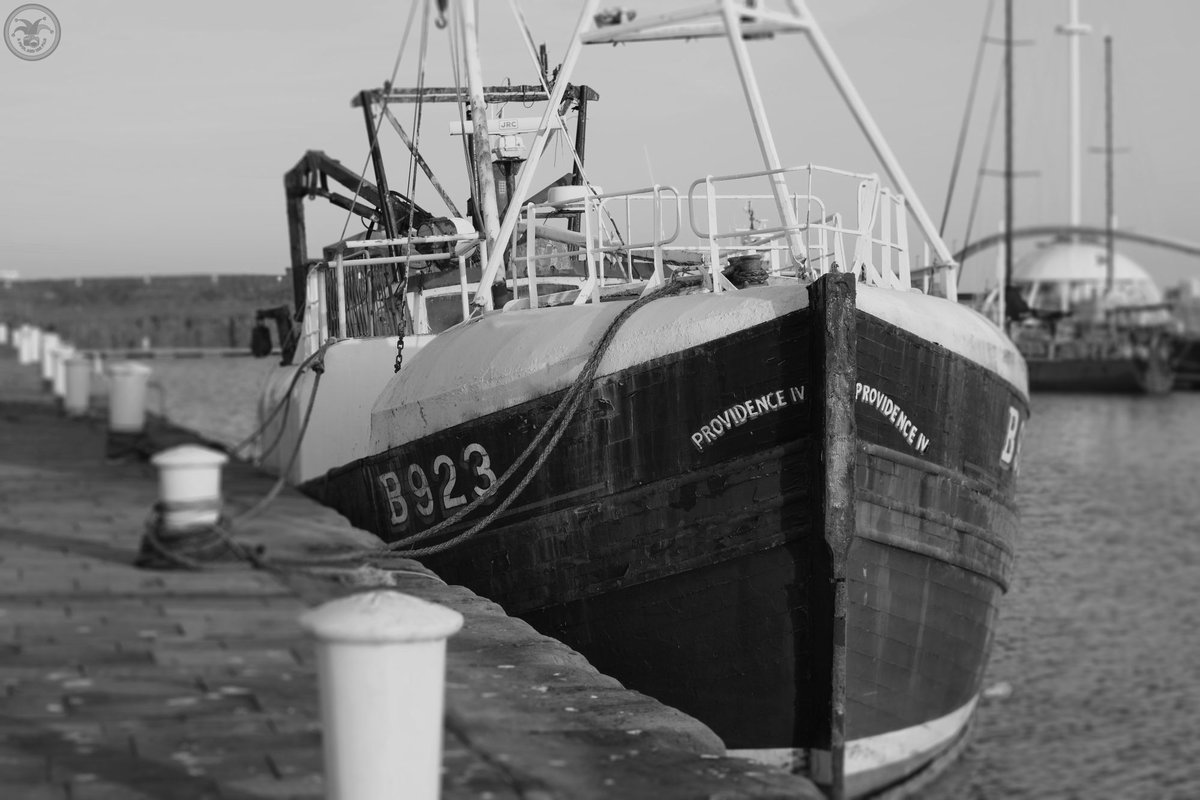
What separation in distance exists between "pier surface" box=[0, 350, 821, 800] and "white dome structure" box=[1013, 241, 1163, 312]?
370ft

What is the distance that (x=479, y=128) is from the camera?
14719mm

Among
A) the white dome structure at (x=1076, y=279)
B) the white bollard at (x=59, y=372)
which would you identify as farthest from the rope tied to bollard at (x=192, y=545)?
the white dome structure at (x=1076, y=279)

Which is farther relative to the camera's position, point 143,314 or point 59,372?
point 143,314

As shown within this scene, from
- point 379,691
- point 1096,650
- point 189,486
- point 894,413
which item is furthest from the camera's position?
point 1096,650

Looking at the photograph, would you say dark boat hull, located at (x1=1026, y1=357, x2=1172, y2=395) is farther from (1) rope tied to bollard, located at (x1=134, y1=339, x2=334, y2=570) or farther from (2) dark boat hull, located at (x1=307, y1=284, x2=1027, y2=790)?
(1) rope tied to bollard, located at (x1=134, y1=339, x2=334, y2=570)

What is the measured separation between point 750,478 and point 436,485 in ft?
9.18

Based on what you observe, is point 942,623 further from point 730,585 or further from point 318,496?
point 318,496

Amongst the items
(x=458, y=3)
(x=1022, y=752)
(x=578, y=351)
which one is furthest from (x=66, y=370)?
(x=1022, y=752)

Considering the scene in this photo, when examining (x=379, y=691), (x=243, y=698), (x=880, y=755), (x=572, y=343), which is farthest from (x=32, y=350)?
(x=379, y=691)

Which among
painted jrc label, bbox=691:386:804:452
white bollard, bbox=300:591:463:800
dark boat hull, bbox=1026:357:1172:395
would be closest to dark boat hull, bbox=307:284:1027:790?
painted jrc label, bbox=691:386:804:452

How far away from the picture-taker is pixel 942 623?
428 inches

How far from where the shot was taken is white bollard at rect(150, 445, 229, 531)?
838 cm

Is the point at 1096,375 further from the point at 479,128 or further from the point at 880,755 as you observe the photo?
the point at 880,755

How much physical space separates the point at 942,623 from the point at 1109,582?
50.5 feet
